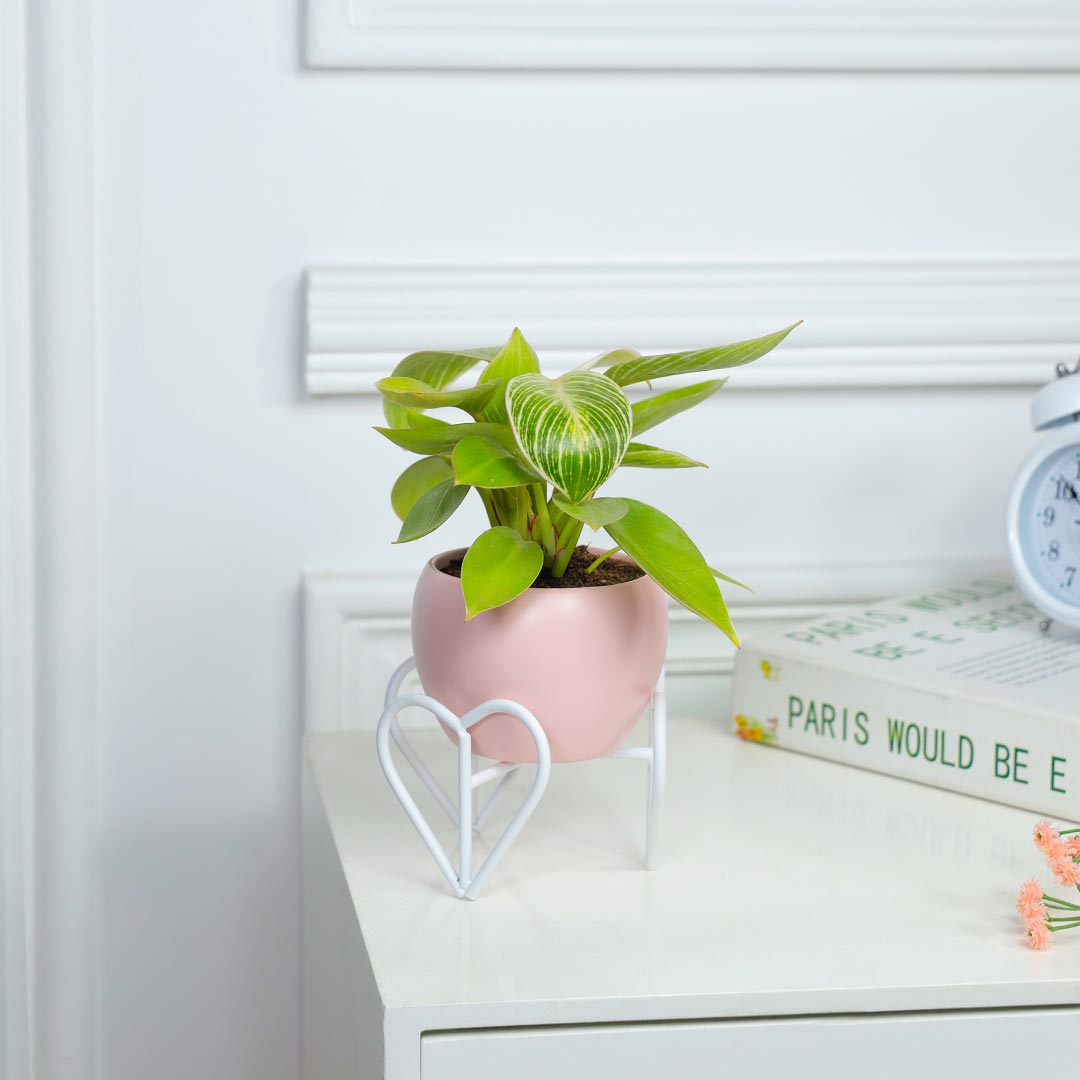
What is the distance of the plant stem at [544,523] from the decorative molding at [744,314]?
324 mm

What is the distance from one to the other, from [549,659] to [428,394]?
0.43ft

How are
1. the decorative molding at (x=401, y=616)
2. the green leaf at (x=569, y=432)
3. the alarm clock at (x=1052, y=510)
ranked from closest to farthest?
the green leaf at (x=569, y=432) → the alarm clock at (x=1052, y=510) → the decorative molding at (x=401, y=616)

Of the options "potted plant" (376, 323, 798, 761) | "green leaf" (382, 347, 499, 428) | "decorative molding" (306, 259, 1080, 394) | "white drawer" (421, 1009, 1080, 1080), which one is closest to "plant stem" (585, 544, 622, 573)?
"potted plant" (376, 323, 798, 761)

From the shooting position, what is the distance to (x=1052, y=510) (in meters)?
0.88

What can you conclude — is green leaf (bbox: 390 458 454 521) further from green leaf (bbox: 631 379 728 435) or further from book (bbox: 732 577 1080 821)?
book (bbox: 732 577 1080 821)

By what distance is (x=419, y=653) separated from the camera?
65 cm

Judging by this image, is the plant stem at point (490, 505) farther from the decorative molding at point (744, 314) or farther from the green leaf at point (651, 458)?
the decorative molding at point (744, 314)

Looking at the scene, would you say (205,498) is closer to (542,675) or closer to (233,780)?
(233,780)

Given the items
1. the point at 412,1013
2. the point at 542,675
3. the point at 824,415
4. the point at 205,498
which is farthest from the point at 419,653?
the point at 824,415

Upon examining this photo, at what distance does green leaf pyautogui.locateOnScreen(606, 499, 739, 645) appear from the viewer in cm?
59

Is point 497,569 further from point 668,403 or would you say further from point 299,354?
point 299,354

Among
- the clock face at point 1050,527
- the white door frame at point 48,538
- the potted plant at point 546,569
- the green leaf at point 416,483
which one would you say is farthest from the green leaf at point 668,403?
the white door frame at point 48,538

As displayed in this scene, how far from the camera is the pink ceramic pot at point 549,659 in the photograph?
611 millimetres

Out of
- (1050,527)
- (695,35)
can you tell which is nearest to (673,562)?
(1050,527)
